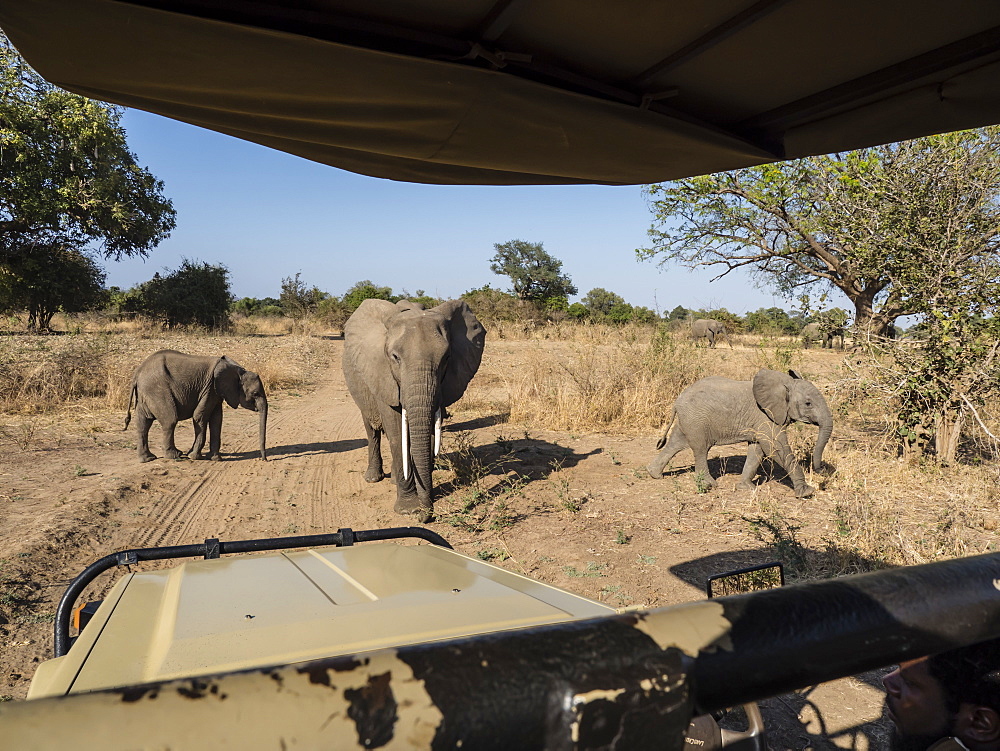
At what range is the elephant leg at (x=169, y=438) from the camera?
866 cm

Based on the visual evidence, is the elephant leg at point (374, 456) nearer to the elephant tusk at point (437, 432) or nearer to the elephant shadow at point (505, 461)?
the elephant shadow at point (505, 461)

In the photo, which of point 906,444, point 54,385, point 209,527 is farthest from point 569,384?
point 54,385

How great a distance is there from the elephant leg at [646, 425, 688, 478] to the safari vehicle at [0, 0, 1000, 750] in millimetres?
5756

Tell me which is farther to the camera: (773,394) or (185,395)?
(185,395)

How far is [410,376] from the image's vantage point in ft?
21.5

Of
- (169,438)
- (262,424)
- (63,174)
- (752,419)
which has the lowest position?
(169,438)

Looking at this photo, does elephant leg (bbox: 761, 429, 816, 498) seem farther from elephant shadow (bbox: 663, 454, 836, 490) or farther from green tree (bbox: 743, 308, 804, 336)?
green tree (bbox: 743, 308, 804, 336)

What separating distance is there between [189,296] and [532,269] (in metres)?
25.1

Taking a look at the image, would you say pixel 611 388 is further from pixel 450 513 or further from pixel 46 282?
pixel 46 282

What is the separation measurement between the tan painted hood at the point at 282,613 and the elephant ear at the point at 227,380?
761cm

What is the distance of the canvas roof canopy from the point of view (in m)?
1.44

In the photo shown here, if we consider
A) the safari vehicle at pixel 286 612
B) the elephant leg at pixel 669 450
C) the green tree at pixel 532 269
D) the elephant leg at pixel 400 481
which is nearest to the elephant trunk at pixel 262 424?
the elephant leg at pixel 400 481

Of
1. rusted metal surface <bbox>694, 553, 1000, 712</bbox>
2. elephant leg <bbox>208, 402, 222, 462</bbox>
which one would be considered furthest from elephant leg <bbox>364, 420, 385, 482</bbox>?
rusted metal surface <bbox>694, 553, 1000, 712</bbox>

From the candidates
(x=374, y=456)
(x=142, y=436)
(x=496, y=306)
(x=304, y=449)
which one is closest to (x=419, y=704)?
(x=374, y=456)
